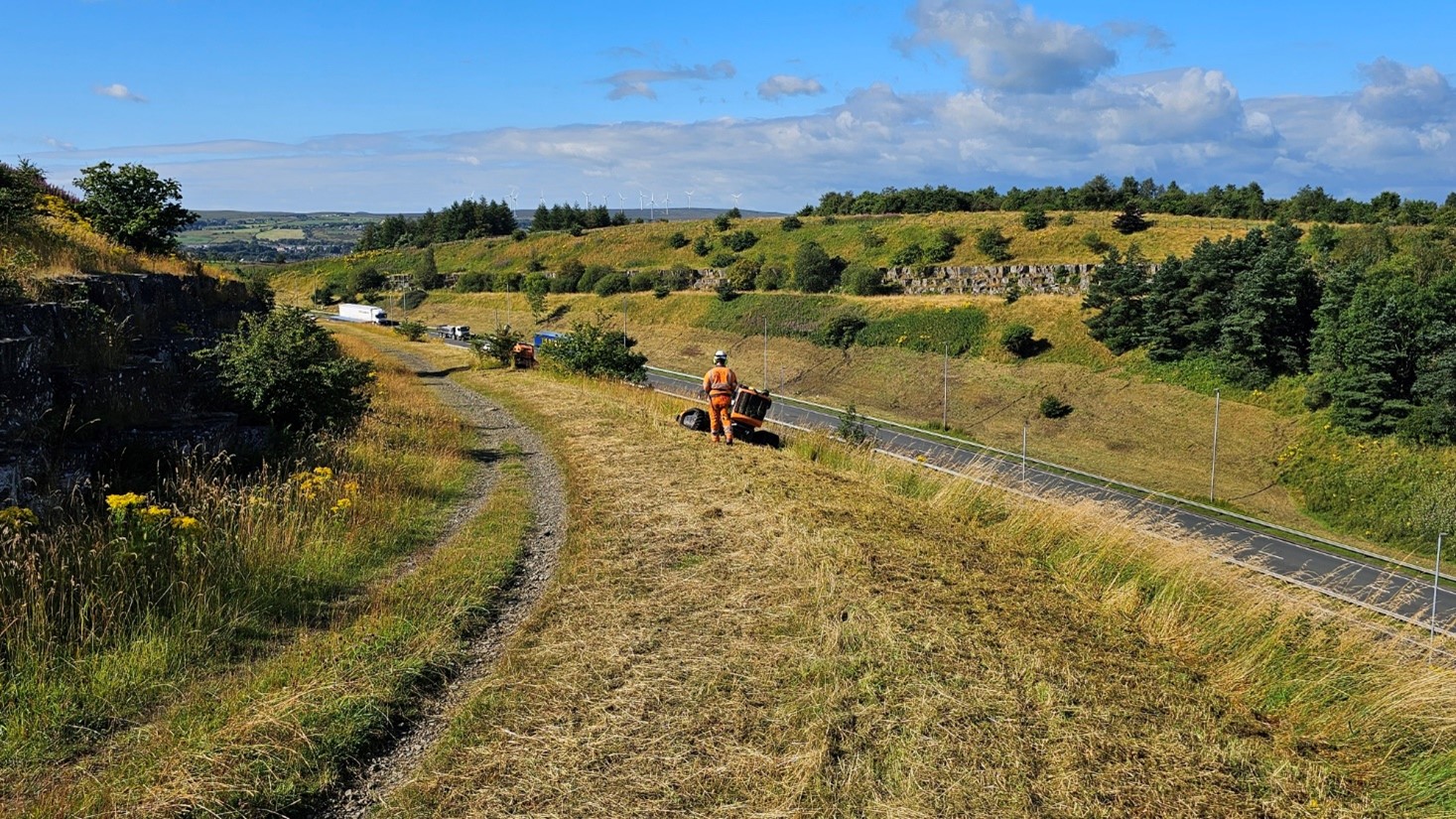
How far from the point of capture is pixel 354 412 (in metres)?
14.2

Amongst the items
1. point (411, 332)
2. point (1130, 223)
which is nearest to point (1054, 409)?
point (1130, 223)

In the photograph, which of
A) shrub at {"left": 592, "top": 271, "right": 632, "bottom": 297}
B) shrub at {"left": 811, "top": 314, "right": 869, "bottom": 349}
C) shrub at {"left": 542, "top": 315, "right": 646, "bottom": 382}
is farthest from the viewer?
shrub at {"left": 592, "top": 271, "right": 632, "bottom": 297}

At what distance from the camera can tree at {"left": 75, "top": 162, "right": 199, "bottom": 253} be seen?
18.4m

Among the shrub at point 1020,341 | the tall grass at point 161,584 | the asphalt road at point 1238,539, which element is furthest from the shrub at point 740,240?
the tall grass at point 161,584

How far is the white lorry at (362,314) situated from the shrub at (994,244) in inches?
1959

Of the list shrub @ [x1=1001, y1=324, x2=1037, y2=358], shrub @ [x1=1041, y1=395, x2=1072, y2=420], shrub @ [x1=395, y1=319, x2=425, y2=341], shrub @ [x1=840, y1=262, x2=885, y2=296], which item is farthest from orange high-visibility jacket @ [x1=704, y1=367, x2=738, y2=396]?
shrub @ [x1=840, y1=262, x2=885, y2=296]

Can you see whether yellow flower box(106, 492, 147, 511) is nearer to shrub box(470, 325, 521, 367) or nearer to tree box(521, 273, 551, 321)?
shrub box(470, 325, 521, 367)

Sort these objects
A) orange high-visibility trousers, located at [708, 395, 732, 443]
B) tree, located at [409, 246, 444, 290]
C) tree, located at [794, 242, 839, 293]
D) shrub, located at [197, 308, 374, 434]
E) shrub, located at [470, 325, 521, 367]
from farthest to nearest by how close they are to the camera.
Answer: tree, located at [409, 246, 444, 290] < tree, located at [794, 242, 839, 293] < shrub, located at [470, 325, 521, 367] < orange high-visibility trousers, located at [708, 395, 732, 443] < shrub, located at [197, 308, 374, 434]

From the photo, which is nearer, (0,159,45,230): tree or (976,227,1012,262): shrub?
(0,159,45,230): tree

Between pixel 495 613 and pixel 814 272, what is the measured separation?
62.0 m

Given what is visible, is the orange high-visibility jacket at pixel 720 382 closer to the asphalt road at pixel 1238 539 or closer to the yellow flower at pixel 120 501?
the asphalt road at pixel 1238 539

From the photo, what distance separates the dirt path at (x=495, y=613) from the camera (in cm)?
473

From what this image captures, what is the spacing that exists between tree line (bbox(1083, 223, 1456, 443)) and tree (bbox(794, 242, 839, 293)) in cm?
2253

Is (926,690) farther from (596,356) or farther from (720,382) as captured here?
(596,356)
